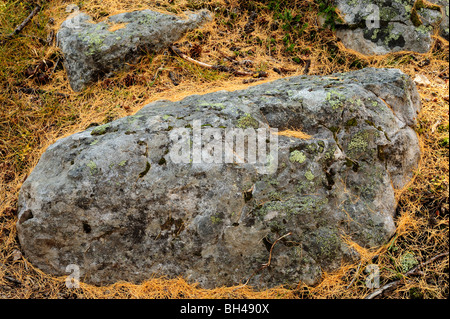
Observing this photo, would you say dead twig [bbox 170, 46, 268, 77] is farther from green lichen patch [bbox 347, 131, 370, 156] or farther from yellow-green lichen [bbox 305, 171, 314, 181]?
yellow-green lichen [bbox 305, 171, 314, 181]

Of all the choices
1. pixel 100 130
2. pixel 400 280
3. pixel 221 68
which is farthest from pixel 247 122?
pixel 400 280

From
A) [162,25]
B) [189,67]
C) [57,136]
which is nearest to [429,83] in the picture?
[189,67]

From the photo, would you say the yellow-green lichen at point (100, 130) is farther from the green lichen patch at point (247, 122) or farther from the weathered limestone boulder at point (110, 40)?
the weathered limestone boulder at point (110, 40)

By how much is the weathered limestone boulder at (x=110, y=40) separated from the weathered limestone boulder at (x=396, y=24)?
2685 millimetres

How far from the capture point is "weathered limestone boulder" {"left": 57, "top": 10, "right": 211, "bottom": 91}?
448 centimetres

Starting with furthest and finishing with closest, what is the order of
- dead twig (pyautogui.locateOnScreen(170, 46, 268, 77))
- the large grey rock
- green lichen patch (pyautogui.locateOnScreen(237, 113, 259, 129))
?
dead twig (pyautogui.locateOnScreen(170, 46, 268, 77)) < green lichen patch (pyautogui.locateOnScreen(237, 113, 259, 129)) < the large grey rock

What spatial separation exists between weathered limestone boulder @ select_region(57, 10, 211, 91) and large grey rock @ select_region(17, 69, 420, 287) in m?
1.60

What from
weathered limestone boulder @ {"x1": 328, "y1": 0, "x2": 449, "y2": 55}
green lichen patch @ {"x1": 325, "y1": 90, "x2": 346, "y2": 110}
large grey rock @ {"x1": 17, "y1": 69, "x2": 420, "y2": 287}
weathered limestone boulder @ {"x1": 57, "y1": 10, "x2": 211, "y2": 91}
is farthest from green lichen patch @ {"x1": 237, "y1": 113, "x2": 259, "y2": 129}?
weathered limestone boulder @ {"x1": 328, "y1": 0, "x2": 449, "y2": 55}

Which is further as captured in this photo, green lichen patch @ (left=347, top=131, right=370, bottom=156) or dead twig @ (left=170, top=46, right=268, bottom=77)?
dead twig @ (left=170, top=46, right=268, bottom=77)

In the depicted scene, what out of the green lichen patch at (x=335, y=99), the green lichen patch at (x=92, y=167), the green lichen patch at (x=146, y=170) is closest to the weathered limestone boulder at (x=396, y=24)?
the green lichen patch at (x=335, y=99)

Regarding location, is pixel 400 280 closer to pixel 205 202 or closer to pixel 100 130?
pixel 205 202

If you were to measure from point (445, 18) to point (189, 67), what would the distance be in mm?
3882

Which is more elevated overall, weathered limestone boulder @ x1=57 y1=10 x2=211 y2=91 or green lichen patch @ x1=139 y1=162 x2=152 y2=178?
weathered limestone boulder @ x1=57 y1=10 x2=211 y2=91

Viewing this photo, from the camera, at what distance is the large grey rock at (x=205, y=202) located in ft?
9.70
